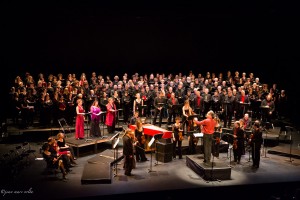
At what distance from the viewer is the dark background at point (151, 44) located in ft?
59.3

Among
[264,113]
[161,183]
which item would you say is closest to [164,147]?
[161,183]

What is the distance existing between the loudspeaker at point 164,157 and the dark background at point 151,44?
799cm

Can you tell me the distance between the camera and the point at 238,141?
1144 centimetres

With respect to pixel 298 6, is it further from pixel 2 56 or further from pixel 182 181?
pixel 2 56

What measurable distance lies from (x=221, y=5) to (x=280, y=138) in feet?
19.9

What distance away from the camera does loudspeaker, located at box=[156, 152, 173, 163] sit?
11648 mm

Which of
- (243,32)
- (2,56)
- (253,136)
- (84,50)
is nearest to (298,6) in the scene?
(243,32)

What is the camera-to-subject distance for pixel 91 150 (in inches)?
505

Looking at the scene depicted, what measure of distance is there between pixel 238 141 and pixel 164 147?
2486mm

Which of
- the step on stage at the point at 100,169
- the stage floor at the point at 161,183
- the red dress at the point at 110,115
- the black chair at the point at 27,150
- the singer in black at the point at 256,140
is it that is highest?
the red dress at the point at 110,115

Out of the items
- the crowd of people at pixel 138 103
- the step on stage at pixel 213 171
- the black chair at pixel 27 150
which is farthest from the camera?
the crowd of people at pixel 138 103

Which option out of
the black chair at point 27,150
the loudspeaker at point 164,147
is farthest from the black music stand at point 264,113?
the black chair at point 27,150

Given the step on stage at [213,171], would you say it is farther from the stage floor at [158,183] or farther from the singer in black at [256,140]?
the singer in black at [256,140]

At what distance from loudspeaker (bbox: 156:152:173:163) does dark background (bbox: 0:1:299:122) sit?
26.2 ft
